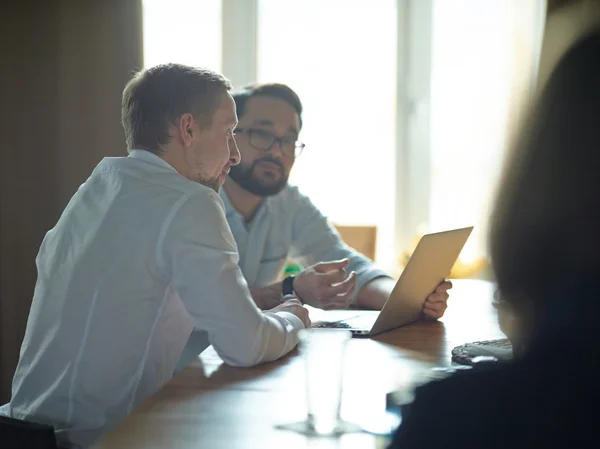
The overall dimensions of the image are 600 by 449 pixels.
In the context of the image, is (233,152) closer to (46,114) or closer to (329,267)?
(329,267)

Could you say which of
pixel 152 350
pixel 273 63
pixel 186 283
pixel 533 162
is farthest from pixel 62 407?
pixel 273 63

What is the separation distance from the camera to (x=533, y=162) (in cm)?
55

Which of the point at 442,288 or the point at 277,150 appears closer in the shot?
the point at 442,288

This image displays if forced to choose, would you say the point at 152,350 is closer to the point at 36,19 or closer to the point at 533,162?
the point at 533,162

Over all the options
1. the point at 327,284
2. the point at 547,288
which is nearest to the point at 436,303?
the point at 327,284

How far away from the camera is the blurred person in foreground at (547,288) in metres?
0.54

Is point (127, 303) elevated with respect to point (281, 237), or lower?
elevated

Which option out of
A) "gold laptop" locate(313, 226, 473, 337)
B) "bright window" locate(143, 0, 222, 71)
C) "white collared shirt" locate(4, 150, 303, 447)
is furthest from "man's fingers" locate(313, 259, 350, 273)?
"bright window" locate(143, 0, 222, 71)

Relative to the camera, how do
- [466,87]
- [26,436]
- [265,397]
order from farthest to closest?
1. [466,87]
2. [265,397]
3. [26,436]

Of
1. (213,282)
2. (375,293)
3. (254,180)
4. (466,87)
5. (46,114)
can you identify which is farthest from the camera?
(466,87)

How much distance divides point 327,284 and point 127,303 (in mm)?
665

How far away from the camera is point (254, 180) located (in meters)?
2.43

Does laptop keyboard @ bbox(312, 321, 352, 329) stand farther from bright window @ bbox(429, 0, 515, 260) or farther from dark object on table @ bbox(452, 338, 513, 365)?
bright window @ bbox(429, 0, 515, 260)

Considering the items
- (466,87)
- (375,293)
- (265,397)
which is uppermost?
(466,87)
